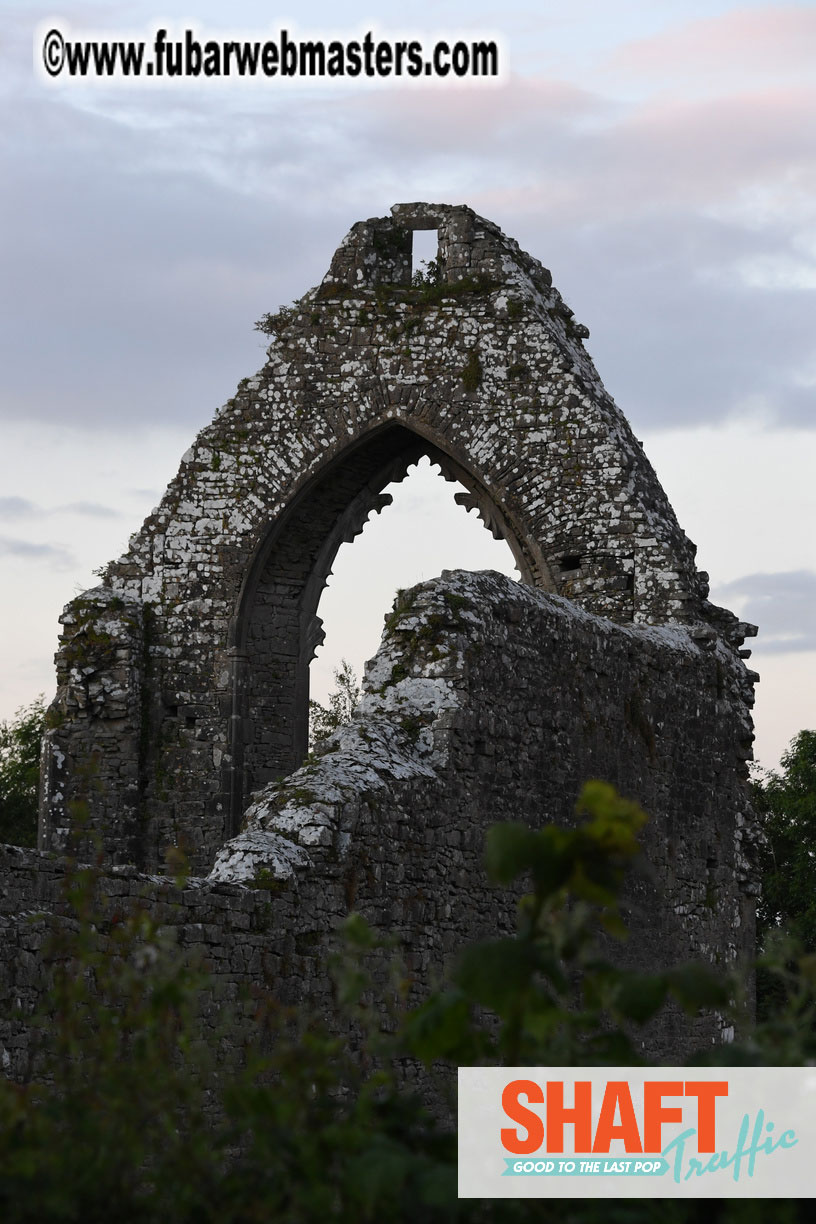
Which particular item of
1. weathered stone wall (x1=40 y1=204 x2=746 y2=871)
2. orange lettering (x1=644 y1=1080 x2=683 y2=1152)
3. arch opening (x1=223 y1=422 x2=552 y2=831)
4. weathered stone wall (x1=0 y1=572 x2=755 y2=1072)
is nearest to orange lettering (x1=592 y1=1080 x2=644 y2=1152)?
orange lettering (x1=644 y1=1080 x2=683 y2=1152)

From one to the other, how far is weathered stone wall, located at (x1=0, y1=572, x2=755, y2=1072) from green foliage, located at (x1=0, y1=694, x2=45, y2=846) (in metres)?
15.7

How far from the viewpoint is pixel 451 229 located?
52.9 ft

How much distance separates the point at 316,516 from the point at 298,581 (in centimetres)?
60

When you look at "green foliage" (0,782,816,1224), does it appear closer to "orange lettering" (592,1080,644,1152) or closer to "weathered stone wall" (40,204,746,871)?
"orange lettering" (592,1080,644,1152)

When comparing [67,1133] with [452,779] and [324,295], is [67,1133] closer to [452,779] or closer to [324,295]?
[452,779]

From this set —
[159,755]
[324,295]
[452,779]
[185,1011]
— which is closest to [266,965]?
[452,779]

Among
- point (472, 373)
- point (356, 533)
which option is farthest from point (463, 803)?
point (356, 533)

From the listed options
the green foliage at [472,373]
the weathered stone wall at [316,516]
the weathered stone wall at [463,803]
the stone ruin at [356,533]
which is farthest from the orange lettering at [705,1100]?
the green foliage at [472,373]

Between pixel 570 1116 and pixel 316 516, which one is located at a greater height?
A: pixel 316 516

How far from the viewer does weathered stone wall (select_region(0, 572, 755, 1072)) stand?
25.3 feet

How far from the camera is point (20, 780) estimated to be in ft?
105

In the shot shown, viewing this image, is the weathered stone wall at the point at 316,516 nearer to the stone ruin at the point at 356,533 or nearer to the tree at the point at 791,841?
the stone ruin at the point at 356,533

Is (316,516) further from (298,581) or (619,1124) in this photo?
(619,1124)

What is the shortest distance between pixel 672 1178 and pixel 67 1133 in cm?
98
